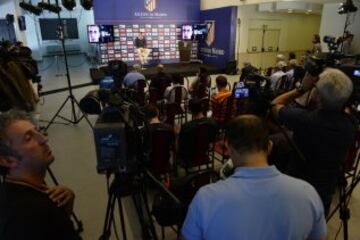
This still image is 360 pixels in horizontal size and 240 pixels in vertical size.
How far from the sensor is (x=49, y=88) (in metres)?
7.75

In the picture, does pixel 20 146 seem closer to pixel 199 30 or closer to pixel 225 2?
pixel 225 2

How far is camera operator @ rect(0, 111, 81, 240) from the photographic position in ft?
3.24

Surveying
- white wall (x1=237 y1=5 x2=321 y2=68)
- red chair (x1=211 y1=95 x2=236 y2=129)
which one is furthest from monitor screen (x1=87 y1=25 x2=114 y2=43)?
red chair (x1=211 y1=95 x2=236 y2=129)

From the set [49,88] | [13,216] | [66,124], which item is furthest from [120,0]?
[13,216]

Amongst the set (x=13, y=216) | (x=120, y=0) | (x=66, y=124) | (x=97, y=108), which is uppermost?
(x=120, y=0)

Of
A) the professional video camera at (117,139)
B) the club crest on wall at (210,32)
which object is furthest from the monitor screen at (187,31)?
the professional video camera at (117,139)

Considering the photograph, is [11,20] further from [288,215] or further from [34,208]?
[288,215]

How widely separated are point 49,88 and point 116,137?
7.51m

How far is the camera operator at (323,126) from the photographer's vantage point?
4.90ft

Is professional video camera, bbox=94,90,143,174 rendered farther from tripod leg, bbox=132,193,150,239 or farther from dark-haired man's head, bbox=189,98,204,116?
dark-haired man's head, bbox=189,98,204,116

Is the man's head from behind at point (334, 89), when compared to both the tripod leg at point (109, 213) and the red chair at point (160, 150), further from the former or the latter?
the red chair at point (160, 150)

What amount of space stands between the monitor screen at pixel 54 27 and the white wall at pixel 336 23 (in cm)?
1140

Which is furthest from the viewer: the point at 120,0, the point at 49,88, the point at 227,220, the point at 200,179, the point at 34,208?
the point at 120,0

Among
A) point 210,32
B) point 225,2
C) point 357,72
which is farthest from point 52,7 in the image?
point 210,32
